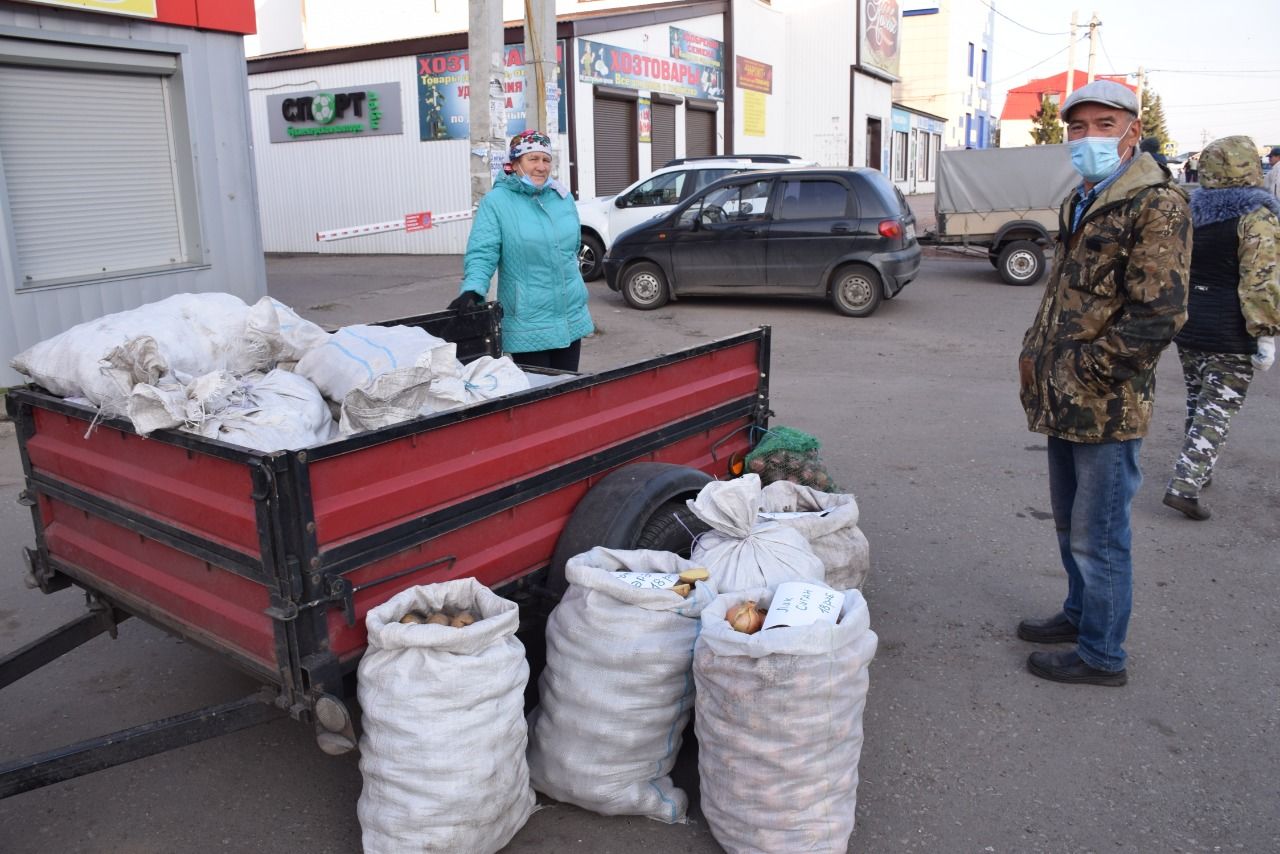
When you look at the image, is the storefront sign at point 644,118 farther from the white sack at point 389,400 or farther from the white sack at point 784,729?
the white sack at point 784,729

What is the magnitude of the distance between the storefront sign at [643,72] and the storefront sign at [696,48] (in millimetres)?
137

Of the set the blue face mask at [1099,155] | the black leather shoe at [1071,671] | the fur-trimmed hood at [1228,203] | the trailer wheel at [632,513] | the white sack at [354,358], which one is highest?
the blue face mask at [1099,155]

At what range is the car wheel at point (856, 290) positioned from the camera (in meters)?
12.3

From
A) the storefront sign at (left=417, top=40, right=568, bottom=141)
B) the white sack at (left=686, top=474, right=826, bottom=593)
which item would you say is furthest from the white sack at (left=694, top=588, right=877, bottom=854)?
the storefront sign at (left=417, top=40, right=568, bottom=141)

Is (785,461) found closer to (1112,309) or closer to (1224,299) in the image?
(1112,309)

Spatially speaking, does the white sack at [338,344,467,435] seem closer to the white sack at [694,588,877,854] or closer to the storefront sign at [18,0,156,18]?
the white sack at [694,588,877,854]

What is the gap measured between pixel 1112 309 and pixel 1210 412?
2585mm

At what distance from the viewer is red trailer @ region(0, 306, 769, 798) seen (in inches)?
103

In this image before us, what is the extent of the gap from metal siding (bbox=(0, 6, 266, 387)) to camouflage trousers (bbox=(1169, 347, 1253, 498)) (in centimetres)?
862

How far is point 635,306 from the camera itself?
44.1ft

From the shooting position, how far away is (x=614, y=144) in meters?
21.3

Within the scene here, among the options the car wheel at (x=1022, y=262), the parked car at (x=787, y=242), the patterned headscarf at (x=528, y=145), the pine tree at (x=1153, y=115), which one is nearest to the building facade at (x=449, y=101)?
the parked car at (x=787, y=242)

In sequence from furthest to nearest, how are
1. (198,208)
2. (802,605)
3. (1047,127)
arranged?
(1047,127) → (198,208) → (802,605)

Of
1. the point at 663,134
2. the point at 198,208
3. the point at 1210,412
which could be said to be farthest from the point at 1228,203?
the point at 663,134
